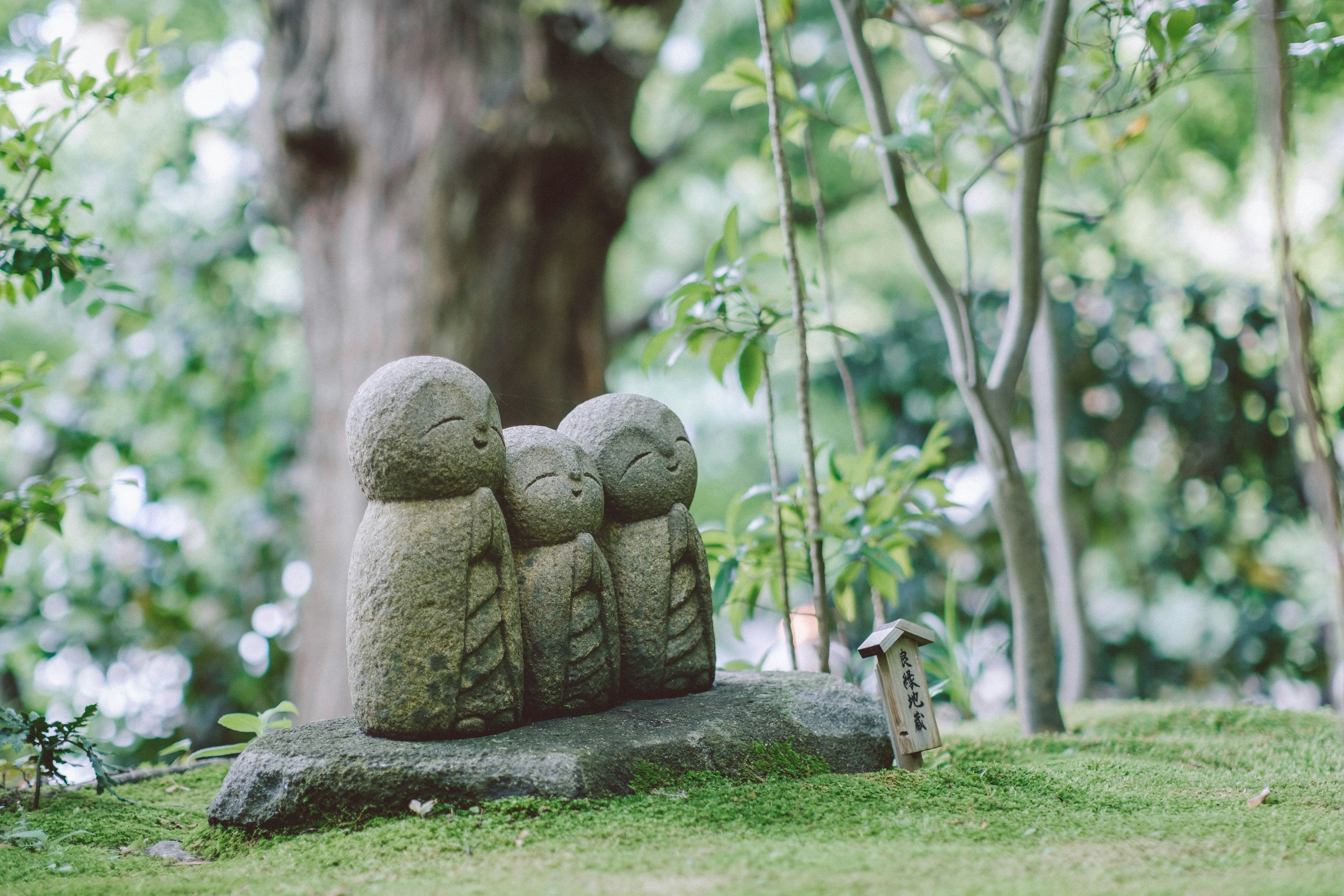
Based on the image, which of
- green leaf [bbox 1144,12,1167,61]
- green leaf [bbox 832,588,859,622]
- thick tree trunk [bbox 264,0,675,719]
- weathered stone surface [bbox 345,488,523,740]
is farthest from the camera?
thick tree trunk [bbox 264,0,675,719]

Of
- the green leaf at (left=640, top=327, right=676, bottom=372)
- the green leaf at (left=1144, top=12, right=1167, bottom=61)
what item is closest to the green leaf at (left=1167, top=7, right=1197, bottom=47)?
the green leaf at (left=1144, top=12, right=1167, bottom=61)

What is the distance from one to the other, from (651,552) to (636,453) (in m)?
0.30

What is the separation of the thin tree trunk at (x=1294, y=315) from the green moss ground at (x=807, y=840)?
0.58 m

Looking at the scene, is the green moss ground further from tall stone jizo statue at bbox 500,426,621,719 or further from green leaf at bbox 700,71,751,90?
green leaf at bbox 700,71,751,90

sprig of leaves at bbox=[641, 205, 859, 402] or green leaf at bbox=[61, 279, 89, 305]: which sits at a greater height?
green leaf at bbox=[61, 279, 89, 305]

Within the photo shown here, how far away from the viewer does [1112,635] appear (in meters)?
6.51

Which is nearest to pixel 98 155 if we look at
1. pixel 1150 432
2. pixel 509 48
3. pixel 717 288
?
pixel 509 48

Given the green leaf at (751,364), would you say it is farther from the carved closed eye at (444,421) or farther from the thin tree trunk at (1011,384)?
the carved closed eye at (444,421)

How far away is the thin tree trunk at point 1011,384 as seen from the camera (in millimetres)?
3305

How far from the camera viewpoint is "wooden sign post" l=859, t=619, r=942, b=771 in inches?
101

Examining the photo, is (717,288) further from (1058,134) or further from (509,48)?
(1058,134)

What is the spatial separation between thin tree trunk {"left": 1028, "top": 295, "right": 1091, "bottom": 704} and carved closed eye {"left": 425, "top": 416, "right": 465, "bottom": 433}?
302cm

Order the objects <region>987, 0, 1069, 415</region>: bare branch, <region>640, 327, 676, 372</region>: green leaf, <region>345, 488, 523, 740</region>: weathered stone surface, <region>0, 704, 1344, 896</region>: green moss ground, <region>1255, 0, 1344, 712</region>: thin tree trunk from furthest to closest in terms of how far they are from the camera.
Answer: <region>987, 0, 1069, 415</region>: bare branch
<region>640, 327, 676, 372</region>: green leaf
<region>345, 488, 523, 740</region>: weathered stone surface
<region>0, 704, 1344, 896</region>: green moss ground
<region>1255, 0, 1344, 712</region>: thin tree trunk

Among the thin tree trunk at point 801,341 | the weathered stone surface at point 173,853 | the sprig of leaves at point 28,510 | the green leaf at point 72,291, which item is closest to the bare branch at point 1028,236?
the thin tree trunk at point 801,341
